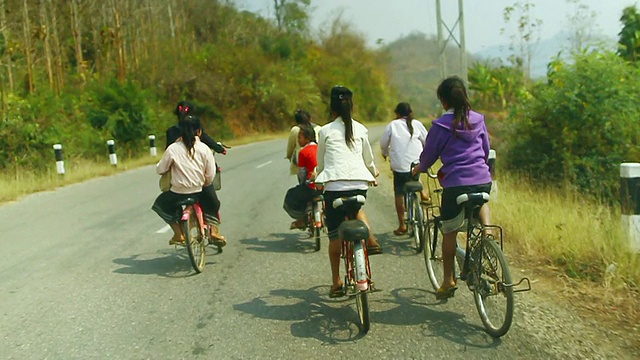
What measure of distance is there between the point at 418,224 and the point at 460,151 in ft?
9.70

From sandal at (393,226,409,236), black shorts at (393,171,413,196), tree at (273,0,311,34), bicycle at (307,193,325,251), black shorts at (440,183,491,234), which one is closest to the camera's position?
black shorts at (440,183,491,234)

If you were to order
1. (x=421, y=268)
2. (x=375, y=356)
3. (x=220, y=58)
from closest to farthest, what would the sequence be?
(x=375, y=356)
(x=421, y=268)
(x=220, y=58)

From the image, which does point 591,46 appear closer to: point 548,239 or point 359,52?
point 548,239

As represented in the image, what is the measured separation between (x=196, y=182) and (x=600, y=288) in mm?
4429

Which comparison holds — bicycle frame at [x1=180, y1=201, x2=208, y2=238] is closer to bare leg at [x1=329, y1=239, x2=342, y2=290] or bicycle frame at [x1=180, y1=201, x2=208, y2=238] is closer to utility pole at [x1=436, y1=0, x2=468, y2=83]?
bare leg at [x1=329, y1=239, x2=342, y2=290]

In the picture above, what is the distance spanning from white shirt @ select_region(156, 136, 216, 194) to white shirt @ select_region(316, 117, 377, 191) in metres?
2.26

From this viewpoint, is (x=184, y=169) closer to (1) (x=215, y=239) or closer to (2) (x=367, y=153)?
(1) (x=215, y=239)

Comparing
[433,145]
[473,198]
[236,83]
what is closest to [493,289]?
[473,198]

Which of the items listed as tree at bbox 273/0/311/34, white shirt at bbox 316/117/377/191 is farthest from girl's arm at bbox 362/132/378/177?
tree at bbox 273/0/311/34

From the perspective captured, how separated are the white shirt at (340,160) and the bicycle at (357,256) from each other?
0.16 metres

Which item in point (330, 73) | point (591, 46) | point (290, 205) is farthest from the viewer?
point (330, 73)

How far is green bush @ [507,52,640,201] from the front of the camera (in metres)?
12.7

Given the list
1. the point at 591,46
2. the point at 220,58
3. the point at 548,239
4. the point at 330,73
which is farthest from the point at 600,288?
the point at 330,73

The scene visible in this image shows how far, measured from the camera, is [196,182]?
7.64 meters
